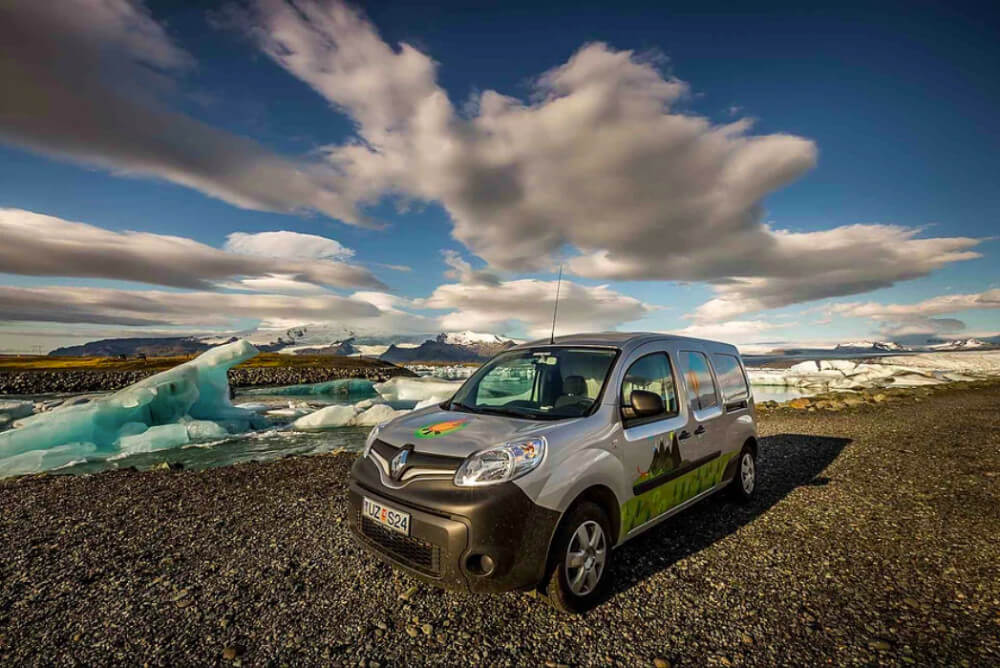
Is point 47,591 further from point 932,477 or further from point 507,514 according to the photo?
point 932,477

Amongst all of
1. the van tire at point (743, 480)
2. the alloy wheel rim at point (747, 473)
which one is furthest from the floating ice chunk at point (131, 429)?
the alloy wheel rim at point (747, 473)

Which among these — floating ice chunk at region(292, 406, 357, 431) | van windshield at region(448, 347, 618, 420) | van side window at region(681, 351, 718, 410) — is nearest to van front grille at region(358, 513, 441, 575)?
van windshield at region(448, 347, 618, 420)

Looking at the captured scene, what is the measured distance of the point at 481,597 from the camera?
149 inches

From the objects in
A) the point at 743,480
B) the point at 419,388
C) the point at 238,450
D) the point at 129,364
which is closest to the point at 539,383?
the point at 743,480

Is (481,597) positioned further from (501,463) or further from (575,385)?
(575,385)

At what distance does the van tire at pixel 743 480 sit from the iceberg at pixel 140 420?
47.9ft

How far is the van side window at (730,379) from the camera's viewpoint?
576 centimetres

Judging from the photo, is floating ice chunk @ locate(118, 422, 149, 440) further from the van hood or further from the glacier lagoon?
the van hood

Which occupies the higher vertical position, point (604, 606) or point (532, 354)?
point (532, 354)

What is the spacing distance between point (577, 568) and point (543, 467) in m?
0.97

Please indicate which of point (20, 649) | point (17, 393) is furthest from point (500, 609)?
point (17, 393)

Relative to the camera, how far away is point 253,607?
3.60 m

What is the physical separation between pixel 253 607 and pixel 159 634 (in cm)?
61

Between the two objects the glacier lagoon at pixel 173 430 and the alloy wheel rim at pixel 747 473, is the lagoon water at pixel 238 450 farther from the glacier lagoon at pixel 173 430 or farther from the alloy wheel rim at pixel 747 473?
the alloy wheel rim at pixel 747 473
